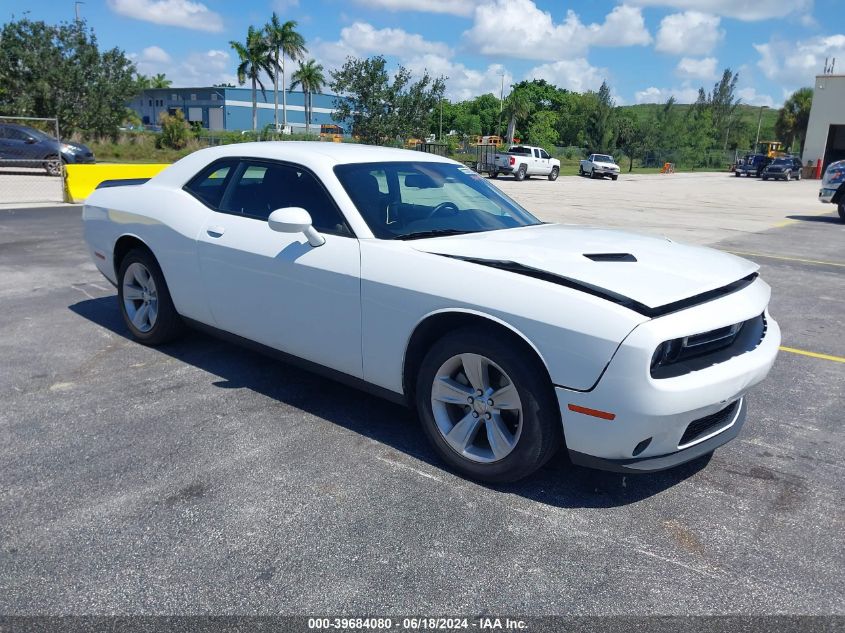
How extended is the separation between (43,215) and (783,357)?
12771mm

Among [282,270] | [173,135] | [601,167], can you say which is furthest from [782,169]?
[282,270]

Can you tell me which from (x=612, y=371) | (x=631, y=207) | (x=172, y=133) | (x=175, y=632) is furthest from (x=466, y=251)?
(x=172, y=133)

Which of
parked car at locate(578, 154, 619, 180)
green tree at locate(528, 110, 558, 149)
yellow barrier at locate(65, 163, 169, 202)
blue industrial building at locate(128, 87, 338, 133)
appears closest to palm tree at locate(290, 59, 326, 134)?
blue industrial building at locate(128, 87, 338, 133)

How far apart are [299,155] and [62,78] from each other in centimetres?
3328

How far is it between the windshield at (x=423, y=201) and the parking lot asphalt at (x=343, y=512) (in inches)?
46.4

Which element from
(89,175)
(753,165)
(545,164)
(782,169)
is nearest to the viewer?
(89,175)

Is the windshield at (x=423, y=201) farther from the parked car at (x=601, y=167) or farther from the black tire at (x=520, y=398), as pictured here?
the parked car at (x=601, y=167)

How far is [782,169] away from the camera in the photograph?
4931cm

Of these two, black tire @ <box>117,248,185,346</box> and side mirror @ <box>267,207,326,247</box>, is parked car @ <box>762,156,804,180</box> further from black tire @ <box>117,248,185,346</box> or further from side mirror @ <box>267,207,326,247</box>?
side mirror @ <box>267,207,326,247</box>

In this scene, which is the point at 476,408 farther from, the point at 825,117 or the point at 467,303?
the point at 825,117

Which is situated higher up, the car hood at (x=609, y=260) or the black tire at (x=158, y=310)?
the car hood at (x=609, y=260)

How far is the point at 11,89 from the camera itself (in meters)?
31.8

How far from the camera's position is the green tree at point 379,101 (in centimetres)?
3353

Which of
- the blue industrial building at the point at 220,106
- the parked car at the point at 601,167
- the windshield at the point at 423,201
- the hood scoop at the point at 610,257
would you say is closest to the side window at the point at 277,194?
the windshield at the point at 423,201
